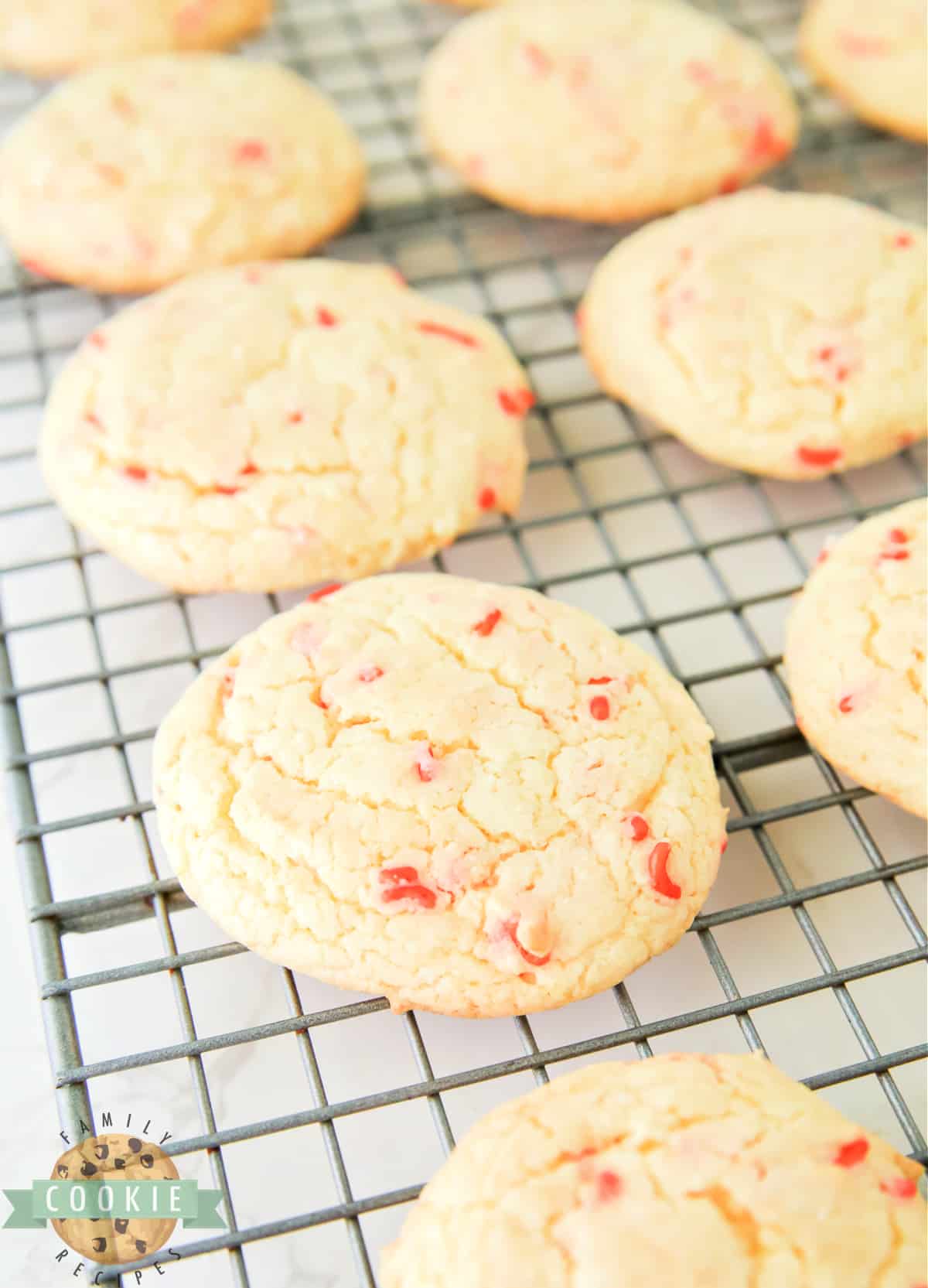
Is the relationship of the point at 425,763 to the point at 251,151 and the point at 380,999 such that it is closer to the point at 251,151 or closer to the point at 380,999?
the point at 380,999

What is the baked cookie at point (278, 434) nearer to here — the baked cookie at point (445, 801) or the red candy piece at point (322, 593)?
the red candy piece at point (322, 593)

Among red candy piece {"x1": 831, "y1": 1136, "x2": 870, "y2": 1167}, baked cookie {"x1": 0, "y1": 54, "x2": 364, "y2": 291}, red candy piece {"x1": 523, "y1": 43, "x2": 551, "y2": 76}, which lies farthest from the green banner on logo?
red candy piece {"x1": 523, "y1": 43, "x2": 551, "y2": 76}

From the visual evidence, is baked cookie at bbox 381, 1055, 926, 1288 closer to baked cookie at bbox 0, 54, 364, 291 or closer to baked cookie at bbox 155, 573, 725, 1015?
baked cookie at bbox 155, 573, 725, 1015

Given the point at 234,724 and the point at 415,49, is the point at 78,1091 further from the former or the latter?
the point at 415,49

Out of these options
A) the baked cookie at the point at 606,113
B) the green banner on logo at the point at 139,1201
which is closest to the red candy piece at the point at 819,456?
the baked cookie at the point at 606,113

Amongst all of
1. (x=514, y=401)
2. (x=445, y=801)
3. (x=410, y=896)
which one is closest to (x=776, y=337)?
(x=514, y=401)

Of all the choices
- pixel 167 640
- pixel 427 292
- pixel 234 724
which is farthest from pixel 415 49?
pixel 234 724
